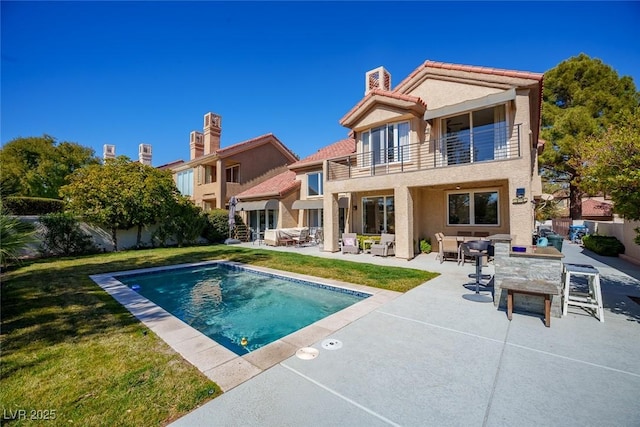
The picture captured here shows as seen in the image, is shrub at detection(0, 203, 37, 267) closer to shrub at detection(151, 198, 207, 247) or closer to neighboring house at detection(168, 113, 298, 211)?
shrub at detection(151, 198, 207, 247)

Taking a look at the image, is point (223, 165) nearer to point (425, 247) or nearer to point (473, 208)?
point (425, 247)

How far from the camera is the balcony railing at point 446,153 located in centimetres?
2069

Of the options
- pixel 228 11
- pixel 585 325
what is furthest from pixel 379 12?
pixel 585 325

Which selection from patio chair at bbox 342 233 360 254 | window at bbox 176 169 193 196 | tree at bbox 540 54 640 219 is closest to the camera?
patio chair at bbox 342 233 360 254

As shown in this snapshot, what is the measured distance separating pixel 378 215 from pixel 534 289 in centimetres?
2000

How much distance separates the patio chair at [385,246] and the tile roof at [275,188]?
51.8 ft

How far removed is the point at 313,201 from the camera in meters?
34.6

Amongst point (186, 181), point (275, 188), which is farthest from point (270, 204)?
point (186, 181)

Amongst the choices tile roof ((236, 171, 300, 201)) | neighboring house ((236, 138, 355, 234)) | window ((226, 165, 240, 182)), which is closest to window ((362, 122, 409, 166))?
neighboring house ((236, 138, 355, 234))

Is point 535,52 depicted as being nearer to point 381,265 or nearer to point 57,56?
point 381,265

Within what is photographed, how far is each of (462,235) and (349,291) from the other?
14.5 meters

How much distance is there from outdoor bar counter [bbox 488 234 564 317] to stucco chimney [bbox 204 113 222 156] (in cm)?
4404

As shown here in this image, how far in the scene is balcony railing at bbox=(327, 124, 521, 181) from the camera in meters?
20.7

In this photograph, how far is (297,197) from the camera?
37.7m
